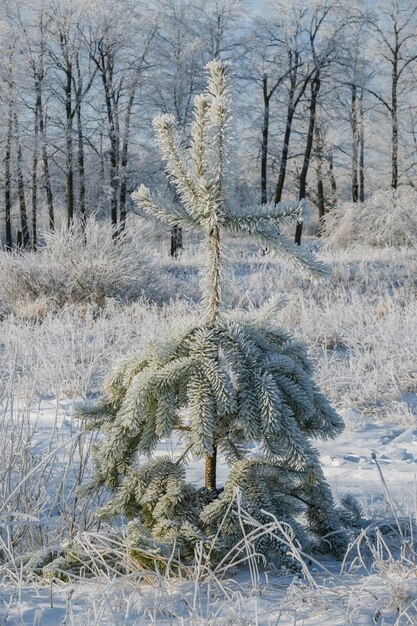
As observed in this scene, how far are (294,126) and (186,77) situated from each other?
353 inches

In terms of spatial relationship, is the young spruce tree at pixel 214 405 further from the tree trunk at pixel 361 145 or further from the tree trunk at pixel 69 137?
the tree trunk at pixel 361 145

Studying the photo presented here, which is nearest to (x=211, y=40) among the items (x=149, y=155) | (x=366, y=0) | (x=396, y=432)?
(x=149, y=155)

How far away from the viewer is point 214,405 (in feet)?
6.96

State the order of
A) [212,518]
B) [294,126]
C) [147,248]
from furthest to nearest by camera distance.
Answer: [294,126], [147,248], [212,518]

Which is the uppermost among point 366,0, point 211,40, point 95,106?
point 366,0

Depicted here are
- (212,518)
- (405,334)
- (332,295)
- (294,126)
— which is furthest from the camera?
(294,126)

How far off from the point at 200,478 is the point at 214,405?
1.14 metres

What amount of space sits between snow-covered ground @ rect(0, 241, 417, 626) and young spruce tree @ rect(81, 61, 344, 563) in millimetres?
169

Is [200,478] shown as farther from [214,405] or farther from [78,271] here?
[78,271]

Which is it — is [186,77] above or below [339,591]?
above

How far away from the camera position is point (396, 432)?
462 cm

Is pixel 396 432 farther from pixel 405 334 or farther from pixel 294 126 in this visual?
pixel 294 126

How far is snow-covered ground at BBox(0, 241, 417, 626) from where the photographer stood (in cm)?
178

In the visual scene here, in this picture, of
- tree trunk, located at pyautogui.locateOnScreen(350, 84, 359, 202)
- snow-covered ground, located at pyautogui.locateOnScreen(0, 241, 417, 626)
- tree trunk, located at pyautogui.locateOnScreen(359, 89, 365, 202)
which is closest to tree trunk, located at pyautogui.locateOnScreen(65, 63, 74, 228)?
tree trunk, located at pyautogui.locateOnScreen(350, 84, 359, 202)
